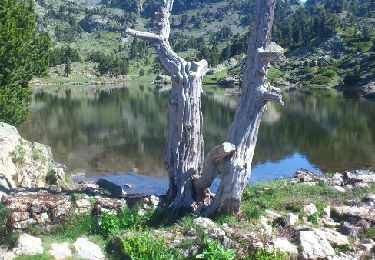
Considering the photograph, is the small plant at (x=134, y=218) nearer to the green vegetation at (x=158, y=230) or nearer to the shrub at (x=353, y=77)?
the green vegetation at (x=158, y=230)

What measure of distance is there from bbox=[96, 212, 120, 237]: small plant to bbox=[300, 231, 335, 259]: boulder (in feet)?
20.1

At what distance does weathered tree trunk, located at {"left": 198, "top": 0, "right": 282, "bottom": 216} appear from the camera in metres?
16.6

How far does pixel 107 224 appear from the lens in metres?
16.2

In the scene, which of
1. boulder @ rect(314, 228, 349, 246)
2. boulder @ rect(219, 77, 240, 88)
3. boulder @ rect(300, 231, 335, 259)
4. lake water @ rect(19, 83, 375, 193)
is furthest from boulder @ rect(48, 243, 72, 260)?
boulder @ rect(219, 77, 240, 88)

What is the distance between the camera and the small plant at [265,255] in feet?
45.1

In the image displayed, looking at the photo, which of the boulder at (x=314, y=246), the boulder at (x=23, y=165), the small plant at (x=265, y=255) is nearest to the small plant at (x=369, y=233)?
the boulder at (x=314, y=246)

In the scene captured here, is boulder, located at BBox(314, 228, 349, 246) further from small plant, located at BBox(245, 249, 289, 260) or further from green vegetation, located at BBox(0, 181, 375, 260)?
small plant, located at BBox(245, 249, 289, 260)

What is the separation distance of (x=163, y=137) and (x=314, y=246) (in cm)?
4182

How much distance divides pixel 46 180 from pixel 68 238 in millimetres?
13550

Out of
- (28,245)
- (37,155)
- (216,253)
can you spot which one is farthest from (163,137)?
(216,253)

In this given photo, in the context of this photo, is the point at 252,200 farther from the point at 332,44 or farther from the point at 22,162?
the point at 332,44

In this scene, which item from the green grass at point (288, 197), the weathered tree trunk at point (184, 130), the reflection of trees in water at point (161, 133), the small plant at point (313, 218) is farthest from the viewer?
the reflection of trees in water at point (161, 133)

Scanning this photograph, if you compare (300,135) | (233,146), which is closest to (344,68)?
(300,135)

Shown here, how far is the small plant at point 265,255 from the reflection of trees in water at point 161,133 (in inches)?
1039
